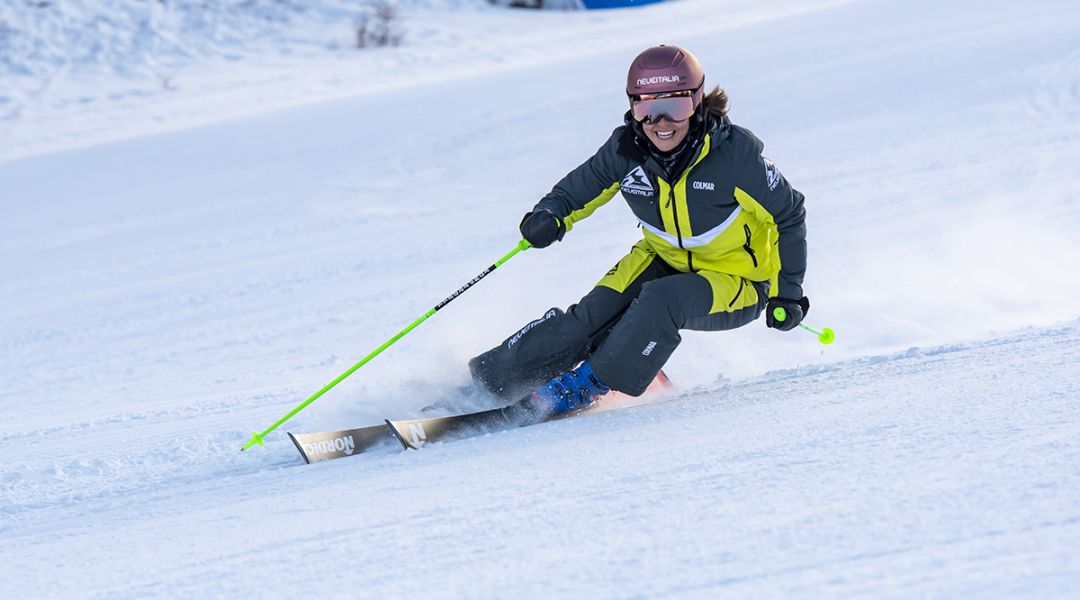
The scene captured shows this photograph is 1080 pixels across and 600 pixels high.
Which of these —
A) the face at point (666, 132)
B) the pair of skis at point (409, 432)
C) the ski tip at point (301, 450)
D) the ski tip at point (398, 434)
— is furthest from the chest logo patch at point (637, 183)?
the ski tip at point (301, 450)

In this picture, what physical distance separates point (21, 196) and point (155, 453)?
749cm

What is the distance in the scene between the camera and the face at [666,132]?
12.5 ft

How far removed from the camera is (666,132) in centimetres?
381

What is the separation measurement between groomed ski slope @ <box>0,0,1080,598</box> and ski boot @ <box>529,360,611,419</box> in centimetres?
18

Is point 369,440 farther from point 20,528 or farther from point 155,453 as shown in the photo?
point 20,528

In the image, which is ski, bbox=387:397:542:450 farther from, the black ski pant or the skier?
the black ski pant

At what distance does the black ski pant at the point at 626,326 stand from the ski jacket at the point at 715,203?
0.11 meters

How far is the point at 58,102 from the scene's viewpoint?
574 inches

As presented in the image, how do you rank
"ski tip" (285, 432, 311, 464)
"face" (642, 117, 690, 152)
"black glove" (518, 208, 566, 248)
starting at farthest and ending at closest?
"black glove" (518, 208, 566, 248), "face" (642, 117, 690, 152), "ski tip" (285, 432, 311, 464)

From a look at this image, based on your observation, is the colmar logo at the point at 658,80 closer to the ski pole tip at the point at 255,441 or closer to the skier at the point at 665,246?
the skier at the point at 665,246

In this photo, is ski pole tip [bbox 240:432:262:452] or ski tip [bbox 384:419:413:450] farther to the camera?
ski pole tip [bbox 240:432:262:452]

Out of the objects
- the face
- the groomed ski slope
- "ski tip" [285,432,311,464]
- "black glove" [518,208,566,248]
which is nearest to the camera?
the groomed ski slope

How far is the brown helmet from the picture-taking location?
12.4ft

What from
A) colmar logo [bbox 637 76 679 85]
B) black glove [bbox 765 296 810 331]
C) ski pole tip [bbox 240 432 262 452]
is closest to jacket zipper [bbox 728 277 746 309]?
black glove [bbox 765 296 810 331]
